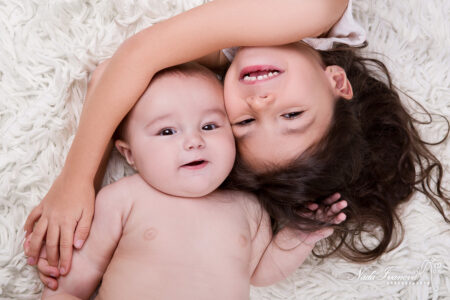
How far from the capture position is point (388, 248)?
1.44 meters

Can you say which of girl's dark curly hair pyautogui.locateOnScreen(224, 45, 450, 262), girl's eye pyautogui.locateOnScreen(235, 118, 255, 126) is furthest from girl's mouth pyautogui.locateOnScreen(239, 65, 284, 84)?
girl's dark curly hair pyautogui.locateOnScreen(224, 45, 450, 262)

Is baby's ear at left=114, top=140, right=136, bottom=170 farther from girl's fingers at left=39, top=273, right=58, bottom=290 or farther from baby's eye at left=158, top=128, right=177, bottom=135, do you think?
girl's fingers at left=39, top=273, right=58, bottom=290

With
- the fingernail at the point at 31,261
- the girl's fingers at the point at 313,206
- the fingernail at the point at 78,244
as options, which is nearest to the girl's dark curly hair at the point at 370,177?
the girl's fingers at the point at 313,206

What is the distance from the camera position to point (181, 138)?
47.5 inches

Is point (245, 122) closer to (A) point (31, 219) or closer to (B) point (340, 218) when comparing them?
(B) point (340, 218)

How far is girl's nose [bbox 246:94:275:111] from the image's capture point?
1172 millimetres

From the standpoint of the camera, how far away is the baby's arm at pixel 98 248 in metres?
1.22

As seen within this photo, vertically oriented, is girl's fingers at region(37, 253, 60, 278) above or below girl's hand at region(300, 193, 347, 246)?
above

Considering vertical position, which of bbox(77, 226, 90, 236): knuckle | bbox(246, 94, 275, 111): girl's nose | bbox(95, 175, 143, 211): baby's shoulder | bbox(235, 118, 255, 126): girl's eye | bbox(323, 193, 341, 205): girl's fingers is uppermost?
bbox(246, 94, 275, 111): girl's nose

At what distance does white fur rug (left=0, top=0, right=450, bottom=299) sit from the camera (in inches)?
49.6

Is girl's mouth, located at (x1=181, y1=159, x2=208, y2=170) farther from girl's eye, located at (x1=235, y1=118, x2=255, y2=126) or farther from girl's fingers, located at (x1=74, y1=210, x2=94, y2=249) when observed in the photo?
girl's fingers, located at (x1=74, y1=210, x2=94, y2=249)

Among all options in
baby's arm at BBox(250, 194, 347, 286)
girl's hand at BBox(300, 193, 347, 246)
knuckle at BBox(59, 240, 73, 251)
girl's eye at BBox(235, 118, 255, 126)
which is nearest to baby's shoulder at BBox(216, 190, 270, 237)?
baby's arm at BBox(250, 194, 347, 286)

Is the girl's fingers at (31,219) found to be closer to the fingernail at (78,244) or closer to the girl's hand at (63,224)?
the girl's hand at (63,224)

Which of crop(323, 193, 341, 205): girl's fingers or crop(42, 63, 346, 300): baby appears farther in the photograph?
crop(323, 193, 341, 205): girl's fingers
